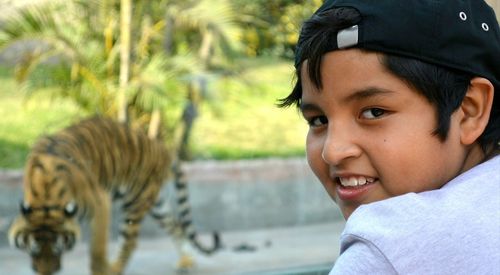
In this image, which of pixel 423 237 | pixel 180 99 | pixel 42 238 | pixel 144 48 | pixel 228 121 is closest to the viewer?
pixel 423 237

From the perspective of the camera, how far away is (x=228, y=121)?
10.4 meters

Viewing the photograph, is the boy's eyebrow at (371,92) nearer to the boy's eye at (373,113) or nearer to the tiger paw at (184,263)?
the boy's eye at (373,113)

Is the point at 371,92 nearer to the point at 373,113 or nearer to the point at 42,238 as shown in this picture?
the point at 373,113

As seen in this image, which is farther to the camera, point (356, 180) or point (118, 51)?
point (118, 51)

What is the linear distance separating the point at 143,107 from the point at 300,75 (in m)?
6.91

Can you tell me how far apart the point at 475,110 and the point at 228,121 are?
931cm

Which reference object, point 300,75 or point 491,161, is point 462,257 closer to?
point 491,161

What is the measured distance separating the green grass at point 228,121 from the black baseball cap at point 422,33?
23.1 ft

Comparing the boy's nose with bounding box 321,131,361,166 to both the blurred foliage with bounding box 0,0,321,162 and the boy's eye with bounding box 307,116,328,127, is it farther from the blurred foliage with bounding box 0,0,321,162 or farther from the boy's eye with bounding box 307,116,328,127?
the blurred foliage with bounding box 0,0,321,162

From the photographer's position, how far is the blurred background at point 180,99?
750 centimetres

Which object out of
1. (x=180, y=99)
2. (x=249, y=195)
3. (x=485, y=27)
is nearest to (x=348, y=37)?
(x=485, y=27)

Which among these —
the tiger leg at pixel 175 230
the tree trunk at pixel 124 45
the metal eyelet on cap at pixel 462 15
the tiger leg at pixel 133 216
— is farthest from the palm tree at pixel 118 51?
the metal eyelet on cap at pixel 462 15

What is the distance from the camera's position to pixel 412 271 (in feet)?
2.92

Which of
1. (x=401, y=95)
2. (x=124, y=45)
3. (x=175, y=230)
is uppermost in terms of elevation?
(x=401, y=95)
